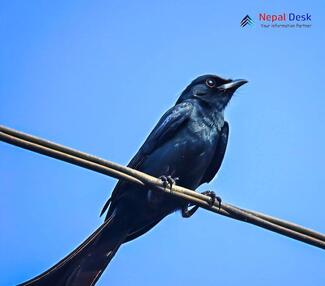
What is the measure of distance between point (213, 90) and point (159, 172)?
128 cm

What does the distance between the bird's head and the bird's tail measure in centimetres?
153

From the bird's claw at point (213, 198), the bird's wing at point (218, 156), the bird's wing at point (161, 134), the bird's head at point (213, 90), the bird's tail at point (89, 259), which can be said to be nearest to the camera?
the bird's claw at point (213, 198)

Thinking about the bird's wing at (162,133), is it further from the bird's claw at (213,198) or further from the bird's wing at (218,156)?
the bird's claw at (213,198)

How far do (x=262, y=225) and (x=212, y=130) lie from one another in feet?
8.18

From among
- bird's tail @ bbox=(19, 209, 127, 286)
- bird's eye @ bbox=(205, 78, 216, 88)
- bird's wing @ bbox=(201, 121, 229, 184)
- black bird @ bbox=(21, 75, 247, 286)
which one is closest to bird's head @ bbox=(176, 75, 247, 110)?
bird's eye @ bbox=(205, 78, 216, 88)

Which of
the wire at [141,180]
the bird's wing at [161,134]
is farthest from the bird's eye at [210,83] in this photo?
the wire at [141,180]

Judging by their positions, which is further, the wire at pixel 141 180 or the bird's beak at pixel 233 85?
the bird's beak at pixel 233 85

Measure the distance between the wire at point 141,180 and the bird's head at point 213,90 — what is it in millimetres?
2490

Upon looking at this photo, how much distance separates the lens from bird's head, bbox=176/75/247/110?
7.66m

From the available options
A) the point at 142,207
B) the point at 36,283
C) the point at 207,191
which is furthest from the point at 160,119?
the point at 36,283

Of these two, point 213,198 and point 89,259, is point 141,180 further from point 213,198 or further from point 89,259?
point 89,259

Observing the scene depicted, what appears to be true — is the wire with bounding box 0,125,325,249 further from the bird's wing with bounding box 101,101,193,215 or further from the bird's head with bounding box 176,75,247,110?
the bird's head with bounding box 176,75,247,110

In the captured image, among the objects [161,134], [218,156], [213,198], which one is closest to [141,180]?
[213,198]

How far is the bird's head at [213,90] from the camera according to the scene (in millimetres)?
7660
